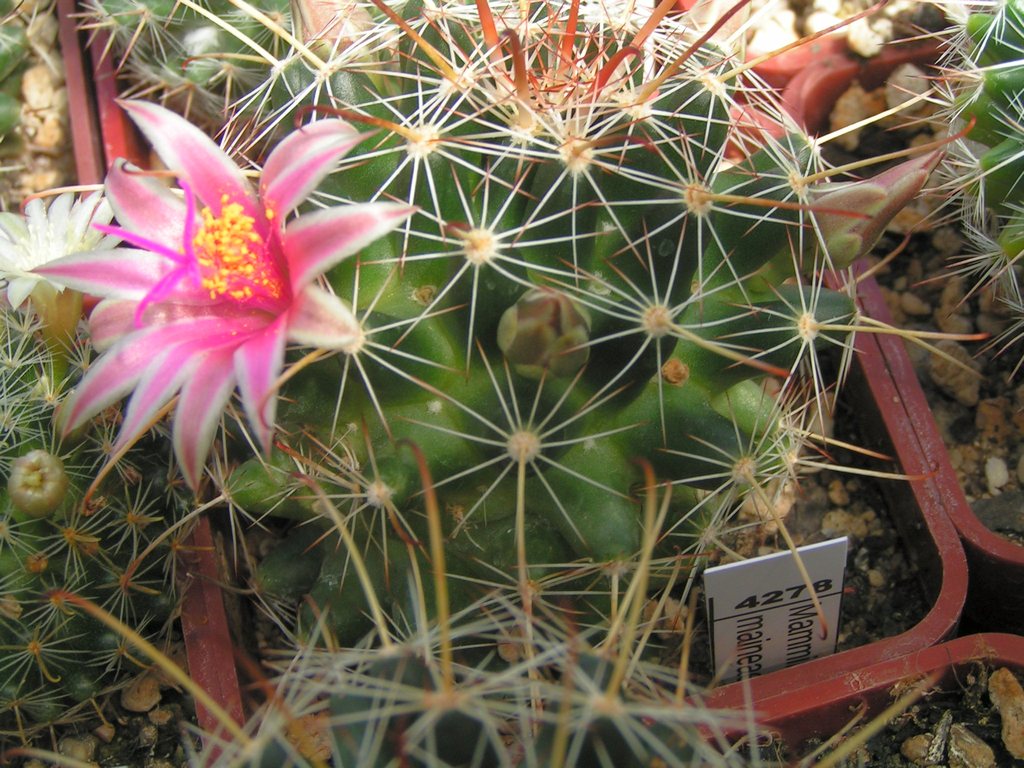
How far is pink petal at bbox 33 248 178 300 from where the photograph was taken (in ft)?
3.18

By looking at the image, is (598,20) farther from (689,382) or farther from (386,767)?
(386,767)

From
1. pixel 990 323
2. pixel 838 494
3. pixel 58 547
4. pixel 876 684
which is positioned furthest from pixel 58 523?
pixel 990 323

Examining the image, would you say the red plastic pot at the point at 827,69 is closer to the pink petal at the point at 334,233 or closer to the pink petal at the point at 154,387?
the pink petal at the point at 334,233

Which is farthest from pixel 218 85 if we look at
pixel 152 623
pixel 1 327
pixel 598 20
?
pixel 152 623

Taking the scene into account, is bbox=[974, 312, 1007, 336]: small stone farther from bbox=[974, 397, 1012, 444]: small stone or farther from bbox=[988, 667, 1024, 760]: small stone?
bbox=[988, 667, 1024, 760]: small stone

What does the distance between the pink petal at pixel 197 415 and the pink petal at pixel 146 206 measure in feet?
0.65

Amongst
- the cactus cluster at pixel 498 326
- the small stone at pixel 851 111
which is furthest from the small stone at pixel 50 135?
the small stone at pixel 851 111

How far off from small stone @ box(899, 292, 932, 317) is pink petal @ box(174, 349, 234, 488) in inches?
49.3

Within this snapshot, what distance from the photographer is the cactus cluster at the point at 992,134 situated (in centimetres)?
135

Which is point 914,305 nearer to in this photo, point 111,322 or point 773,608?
point 773,608

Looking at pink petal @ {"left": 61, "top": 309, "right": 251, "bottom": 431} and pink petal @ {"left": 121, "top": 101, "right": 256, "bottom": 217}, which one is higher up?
pink petal @ {"left": 121, "top": 101, "right": 256, "bottom": 217}

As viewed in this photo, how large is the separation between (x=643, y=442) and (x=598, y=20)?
0.55 meters

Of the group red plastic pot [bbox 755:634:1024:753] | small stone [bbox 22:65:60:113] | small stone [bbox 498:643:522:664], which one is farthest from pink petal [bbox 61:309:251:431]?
small stone [bbox 22:65:60:113]

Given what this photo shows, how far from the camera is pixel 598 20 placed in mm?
1220
